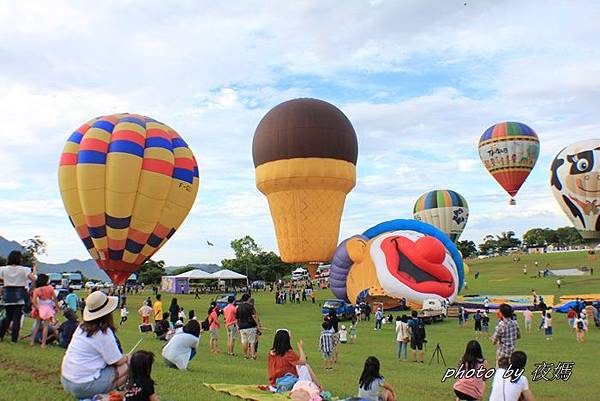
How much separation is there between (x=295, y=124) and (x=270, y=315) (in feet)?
36.3

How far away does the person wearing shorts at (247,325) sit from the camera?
12227 millimetres

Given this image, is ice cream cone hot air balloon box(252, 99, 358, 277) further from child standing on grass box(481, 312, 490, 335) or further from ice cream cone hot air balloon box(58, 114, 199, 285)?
child standing on grass box(481, 312, 490, 335)

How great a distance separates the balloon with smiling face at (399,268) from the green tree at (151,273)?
51485 mm

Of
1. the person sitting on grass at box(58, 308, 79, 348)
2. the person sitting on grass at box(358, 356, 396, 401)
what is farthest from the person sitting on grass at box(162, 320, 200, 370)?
the person sitting on grass at box(358, 356, 396, 401)

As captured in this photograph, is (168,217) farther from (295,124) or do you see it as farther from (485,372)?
(485,372)

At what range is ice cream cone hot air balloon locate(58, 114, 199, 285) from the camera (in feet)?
85.9

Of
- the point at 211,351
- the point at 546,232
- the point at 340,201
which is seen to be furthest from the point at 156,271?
the point at 546,232

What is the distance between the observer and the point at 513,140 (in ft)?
145

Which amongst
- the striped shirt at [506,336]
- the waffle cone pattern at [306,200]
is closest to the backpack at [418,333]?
the striped shirt at [506,336]

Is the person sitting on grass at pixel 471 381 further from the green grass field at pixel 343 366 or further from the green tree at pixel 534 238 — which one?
the green tree at pixel 534 238

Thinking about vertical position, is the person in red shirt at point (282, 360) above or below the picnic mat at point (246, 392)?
above

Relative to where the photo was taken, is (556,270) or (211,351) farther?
(556,270)

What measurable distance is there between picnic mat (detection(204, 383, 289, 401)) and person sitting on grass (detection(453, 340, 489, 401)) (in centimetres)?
214

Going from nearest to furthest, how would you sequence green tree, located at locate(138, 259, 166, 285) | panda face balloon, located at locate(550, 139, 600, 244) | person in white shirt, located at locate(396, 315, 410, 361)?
person in white shirt, located at locate(396, 315, 410, 361) → panda face balloon, located at locate(550, 139, 600, 244) → green tree, located at locate(138, 259, 166, 285)
